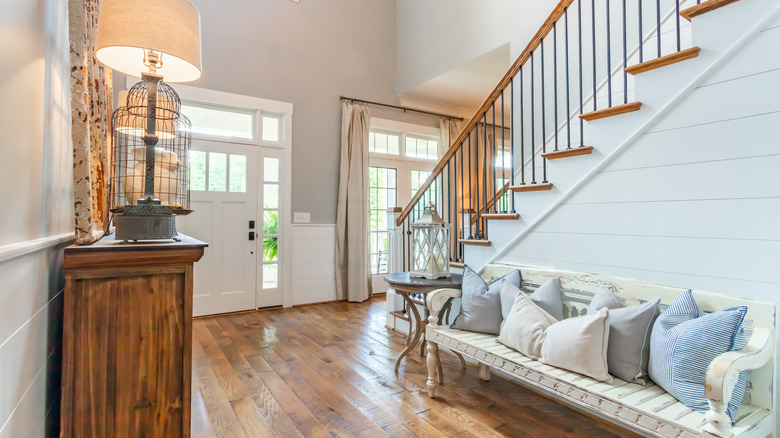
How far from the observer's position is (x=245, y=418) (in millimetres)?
2084

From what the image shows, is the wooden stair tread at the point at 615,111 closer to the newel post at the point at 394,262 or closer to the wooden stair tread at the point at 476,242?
the wooden stair tread at the point at 476,242

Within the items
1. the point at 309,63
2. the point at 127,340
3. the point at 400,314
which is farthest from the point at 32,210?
the point at 309,63

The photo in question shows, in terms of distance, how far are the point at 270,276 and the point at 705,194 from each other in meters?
4.14

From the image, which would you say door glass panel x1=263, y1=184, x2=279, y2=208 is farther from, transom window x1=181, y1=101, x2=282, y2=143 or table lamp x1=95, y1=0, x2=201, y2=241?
table lamp x1=95, y1=0, x2=201, y2=241

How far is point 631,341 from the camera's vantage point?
166 cm

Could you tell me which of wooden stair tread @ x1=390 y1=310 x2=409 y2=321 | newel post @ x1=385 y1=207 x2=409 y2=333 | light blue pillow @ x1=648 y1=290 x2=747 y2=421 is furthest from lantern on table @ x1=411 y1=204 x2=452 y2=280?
light blue pillow @ x1=648 y1=290 x2=747 y2=421

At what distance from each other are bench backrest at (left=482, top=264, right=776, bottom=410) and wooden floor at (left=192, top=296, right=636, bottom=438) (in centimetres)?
63

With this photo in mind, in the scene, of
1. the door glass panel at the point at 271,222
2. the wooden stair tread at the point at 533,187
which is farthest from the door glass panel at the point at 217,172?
the wooden stair tread at the point at 533,187

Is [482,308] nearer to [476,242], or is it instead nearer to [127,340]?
[476,242]

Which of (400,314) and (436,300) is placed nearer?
(436,300)

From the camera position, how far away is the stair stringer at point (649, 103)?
5.35 feet

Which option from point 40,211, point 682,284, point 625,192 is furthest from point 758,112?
point 40,211

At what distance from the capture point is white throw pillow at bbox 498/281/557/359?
1.91 meters

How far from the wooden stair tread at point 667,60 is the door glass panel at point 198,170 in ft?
12.9
